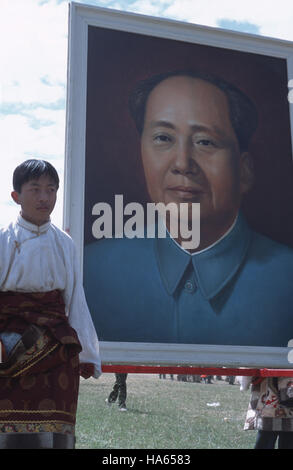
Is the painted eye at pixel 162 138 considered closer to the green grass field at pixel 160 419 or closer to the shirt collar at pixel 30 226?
the shirt collar at pixel 30 226

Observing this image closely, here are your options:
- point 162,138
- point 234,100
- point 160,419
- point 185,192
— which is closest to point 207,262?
point 185,192

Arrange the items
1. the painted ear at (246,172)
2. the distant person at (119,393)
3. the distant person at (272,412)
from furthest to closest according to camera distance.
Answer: the distant person at (119,393) < the painted ear at (246,172) < the distant person at (272,412)

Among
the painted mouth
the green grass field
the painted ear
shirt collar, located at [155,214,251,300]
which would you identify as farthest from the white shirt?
the green grass field

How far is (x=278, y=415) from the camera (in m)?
2.57

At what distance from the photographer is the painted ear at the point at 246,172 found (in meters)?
2.98

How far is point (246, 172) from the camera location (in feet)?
9.82

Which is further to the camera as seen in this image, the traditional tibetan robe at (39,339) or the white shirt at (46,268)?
the white shirt at (46,268)

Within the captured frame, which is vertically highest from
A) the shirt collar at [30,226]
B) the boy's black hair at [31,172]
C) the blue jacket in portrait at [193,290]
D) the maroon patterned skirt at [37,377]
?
the boy's black hair at [31,172]

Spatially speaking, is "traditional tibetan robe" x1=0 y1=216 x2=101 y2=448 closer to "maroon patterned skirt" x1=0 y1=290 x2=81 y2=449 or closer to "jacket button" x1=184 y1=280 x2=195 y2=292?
"maroon patterned skirt" x1=0 y1=290 x2=81 y2=449

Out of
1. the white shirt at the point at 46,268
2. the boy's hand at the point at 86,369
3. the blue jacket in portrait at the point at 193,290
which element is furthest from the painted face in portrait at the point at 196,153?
the boy's hand at the point at 86,369

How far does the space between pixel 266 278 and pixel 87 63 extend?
1407 mm

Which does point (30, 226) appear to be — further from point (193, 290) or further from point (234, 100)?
point (234, 100)
